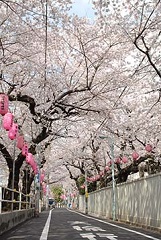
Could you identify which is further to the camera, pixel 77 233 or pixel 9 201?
pixel 9 201

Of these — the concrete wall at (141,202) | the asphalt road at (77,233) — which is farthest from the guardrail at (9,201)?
the concrete wall at (141,202)

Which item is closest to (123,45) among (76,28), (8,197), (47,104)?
(76,28)

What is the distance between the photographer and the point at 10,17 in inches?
506

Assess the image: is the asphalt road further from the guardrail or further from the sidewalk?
the guardrail

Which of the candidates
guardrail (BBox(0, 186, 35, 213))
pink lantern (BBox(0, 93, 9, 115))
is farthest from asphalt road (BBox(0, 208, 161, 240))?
pink lantern (BBox(0, 93, 9, 115))

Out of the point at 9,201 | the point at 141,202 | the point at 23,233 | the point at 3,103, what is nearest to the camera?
the point at 3,103

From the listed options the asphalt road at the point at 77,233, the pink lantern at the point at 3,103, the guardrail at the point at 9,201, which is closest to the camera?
the asphalt road at the point at 77,233

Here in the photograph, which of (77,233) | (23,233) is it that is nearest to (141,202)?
(77,233)

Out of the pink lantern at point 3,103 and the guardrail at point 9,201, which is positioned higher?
the pink lantern at point 3,103

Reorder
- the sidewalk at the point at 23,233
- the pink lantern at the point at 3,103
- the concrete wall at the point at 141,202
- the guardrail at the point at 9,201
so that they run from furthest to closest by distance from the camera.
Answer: the concrete wall at the point at 141,202 → the guardrail at the point at 9,201 → the pink lantern at the point at 3,103 → the sidewalk at the point at 23,233

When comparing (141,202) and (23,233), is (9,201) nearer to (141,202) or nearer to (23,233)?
(23,233)

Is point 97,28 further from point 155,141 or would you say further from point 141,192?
point 155,141

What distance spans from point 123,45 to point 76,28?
2.79 m

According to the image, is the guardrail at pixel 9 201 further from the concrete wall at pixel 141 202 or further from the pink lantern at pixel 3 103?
the concrete wall at pixel 141 202
